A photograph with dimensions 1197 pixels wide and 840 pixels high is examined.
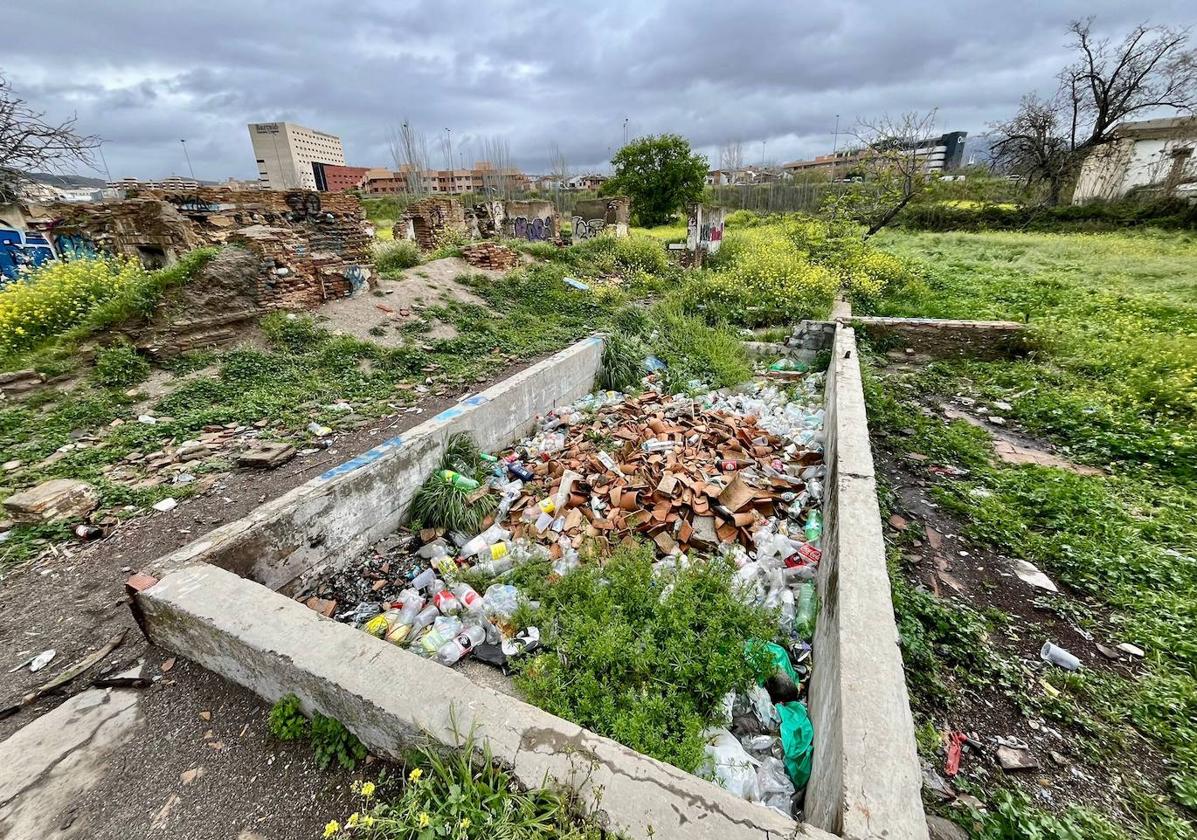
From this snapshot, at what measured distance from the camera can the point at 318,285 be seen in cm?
783

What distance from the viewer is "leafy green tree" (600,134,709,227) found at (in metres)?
26.3

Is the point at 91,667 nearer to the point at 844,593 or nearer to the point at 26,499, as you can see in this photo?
the point at 26,499

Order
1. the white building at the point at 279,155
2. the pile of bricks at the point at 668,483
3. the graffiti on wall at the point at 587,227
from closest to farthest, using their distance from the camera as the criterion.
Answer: the pile of bricks at the point at 668,483 → the graffiti on wall at the point at 587,227 → the white building at the point at 279,155

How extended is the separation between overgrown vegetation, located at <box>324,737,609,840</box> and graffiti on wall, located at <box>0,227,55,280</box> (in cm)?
1144

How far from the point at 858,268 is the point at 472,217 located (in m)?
11.9

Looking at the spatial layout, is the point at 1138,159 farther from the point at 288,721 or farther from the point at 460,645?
the point at 288,721

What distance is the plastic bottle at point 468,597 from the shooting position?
2646 mm

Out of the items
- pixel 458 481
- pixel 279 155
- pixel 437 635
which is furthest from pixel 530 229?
pixel 279 155

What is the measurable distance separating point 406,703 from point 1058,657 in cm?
285

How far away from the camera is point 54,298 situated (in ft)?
19.5

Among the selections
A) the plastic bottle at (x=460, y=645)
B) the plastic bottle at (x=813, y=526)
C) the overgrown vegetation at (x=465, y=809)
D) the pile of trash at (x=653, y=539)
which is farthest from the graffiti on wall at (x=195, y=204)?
the plastic bottle at (x=813, y=526)

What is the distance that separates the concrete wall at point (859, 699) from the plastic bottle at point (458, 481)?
2401 mm

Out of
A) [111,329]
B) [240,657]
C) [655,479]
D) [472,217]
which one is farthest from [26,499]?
[472,217]

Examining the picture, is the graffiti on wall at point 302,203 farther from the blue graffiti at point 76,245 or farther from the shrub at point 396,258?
the blue graffiti at point 76,245
